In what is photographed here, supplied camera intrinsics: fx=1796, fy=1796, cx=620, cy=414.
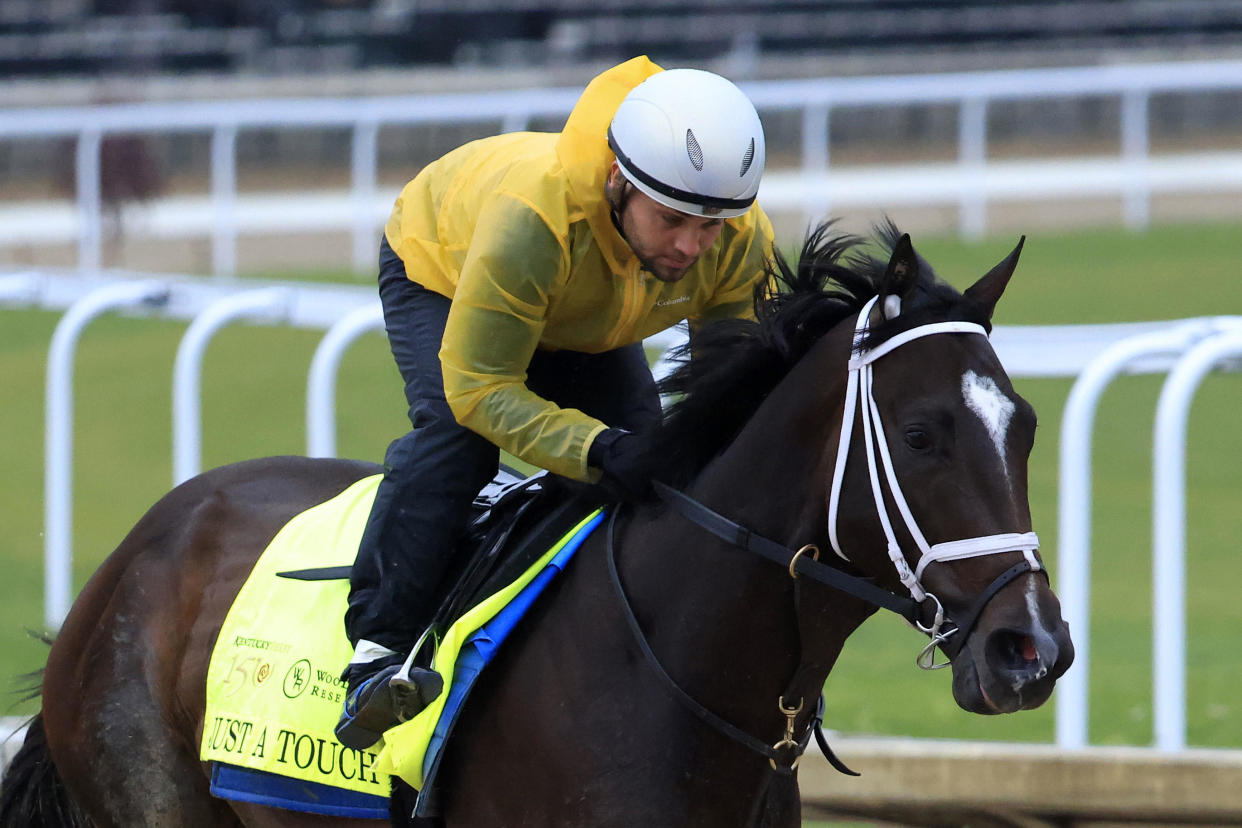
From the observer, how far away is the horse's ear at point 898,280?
2592mm

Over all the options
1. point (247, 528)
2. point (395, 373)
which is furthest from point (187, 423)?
point (395, 373)

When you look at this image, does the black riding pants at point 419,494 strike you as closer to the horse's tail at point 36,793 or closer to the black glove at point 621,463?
the black glove at point 621,463

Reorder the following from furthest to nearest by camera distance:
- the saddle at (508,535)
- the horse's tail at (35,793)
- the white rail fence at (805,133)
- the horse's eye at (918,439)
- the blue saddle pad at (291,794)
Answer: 1. the white rail fence at (805,133)
2. the horse's tail at (35,793)
3. the blue saddle pad at (291,794)
4. the saddle at (508,535)
5. the horse's eye at (918,439)

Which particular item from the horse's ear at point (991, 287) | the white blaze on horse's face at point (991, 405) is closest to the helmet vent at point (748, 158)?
the horse's ear at point (991, 287)

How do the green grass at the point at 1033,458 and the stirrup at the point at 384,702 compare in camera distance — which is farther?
the green grass at the point at 1033,458

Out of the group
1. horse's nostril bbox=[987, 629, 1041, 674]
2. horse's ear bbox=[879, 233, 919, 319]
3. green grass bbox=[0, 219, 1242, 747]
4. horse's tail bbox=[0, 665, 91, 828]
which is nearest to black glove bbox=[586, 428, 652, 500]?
horse's ear bbox=[879, 233, 919, 319]

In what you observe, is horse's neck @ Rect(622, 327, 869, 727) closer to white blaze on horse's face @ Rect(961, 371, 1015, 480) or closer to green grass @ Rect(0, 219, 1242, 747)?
white blaze on horse's face @ Rect(961, 371, 1015, 480)

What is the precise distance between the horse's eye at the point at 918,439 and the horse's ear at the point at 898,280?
0.65ft

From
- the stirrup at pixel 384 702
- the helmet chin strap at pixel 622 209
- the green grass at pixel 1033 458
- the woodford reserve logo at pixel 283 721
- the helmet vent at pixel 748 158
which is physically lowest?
the green grass at pixel 1033 458

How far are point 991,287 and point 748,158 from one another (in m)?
0.44

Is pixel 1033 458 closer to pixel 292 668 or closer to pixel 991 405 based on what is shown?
pixel 292 668

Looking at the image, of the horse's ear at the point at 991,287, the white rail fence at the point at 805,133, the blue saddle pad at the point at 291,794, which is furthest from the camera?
the white rail fence at the point at 805,133

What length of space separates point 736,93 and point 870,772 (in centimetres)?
179

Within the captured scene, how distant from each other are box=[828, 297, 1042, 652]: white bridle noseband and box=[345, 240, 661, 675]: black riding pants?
56cm
